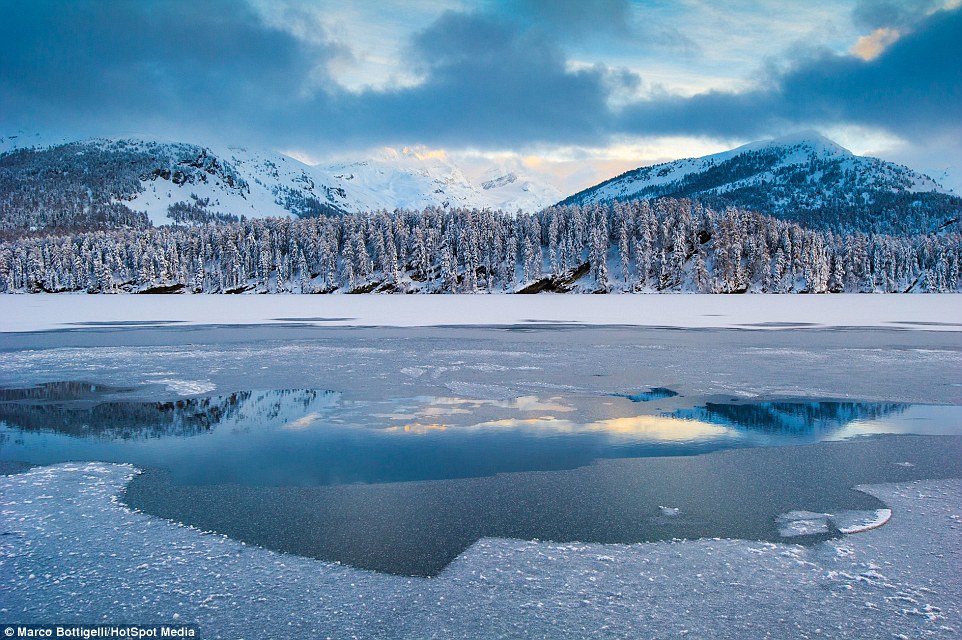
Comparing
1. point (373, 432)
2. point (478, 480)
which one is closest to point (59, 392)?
point (373, 432)

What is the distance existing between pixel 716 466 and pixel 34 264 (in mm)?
213185

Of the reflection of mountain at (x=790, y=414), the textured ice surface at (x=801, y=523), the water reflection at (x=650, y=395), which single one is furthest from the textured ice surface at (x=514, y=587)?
the water reflection at (x=650, y=395)

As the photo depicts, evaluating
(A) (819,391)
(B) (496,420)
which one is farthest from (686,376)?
(B) (496,420)

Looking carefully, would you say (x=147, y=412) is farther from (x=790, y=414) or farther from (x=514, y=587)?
(x=790, y=414)

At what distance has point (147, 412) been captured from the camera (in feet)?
50.7

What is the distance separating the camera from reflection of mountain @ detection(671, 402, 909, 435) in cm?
1399

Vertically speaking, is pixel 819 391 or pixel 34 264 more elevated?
pixel 34 264

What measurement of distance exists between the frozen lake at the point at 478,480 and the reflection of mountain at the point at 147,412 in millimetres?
96

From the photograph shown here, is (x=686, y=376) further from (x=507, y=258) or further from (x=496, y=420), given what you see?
(x=507, y=258)

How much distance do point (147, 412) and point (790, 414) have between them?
1609cm

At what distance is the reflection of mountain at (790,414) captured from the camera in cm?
1399

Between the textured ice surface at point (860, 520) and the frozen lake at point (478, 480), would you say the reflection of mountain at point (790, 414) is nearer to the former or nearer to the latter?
the frozen lake at point (478, 480)

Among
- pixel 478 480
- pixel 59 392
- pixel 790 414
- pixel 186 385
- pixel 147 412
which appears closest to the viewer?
pixel 478 480

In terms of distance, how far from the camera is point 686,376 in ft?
67.9
